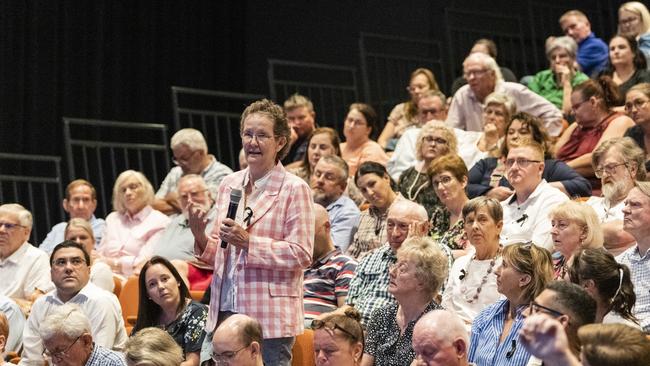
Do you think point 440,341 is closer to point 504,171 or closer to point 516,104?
point 504,171

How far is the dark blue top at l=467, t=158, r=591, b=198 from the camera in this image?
6.20m

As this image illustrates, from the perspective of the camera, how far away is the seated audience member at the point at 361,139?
788 centimetres

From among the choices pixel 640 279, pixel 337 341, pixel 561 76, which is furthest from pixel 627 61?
pixel 337 341

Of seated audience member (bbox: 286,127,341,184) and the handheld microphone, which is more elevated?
seated audience member (bbox: 286,127,341,184)

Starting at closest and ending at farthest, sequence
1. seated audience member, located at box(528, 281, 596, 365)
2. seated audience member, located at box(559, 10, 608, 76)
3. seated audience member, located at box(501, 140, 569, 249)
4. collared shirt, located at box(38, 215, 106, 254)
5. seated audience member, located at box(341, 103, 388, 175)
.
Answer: seated audience member, located at box(528, 281, 596, 365) → seated audience member, located at box(501, 140, 569, 249) → collared shirt, located at box(38, 215, 106, 254) → seated audience member, located at box(341, 103, 388, 175) → seated audience member, located at box(559, 10, 608, 76)

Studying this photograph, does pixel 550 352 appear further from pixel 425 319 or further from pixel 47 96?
pixel 47 96

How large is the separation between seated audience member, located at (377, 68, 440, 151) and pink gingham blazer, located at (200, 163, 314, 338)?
381 cm

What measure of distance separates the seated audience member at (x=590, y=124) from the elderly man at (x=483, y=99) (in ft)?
1.77

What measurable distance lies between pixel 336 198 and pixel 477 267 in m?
1.70

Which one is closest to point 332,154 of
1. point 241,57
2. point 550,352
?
point 241,57

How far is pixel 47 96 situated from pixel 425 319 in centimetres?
622

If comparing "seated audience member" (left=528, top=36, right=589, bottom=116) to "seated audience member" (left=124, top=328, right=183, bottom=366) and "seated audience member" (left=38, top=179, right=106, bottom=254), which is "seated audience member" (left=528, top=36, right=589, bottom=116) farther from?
"seated audience member" (left=124, top=328, right=183, bottom=366)

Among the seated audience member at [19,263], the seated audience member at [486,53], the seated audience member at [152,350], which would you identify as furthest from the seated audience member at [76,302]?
the seated audience member at [486,53]

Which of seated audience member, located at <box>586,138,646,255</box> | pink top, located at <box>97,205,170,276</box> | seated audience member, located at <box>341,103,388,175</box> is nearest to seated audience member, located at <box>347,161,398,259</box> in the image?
seated audience member, located at <box>586,138,646,255</box>
